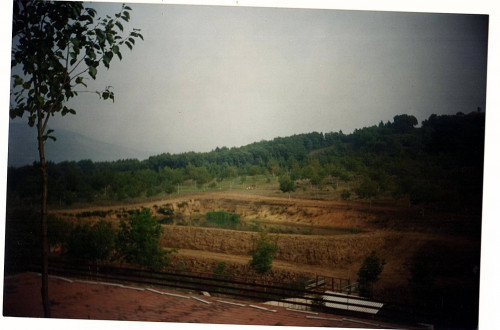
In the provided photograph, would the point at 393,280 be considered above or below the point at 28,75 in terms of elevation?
below

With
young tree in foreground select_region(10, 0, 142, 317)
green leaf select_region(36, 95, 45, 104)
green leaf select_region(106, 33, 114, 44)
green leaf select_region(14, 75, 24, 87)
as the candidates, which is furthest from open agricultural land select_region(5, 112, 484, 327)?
green leaf select_region(106, 33, 114, 44)

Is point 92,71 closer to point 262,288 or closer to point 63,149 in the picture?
point 63,149

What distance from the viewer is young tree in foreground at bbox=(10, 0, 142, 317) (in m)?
4.55

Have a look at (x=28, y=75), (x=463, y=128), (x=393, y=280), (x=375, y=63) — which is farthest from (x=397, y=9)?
(x=28, y=75)

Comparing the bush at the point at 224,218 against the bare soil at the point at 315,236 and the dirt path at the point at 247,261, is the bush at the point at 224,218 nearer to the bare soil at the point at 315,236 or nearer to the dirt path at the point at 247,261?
the bare soil at the point at 315,236

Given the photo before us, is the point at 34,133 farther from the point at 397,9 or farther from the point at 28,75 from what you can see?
the point at 397,9

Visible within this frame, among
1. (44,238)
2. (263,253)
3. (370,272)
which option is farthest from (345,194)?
(44,238)

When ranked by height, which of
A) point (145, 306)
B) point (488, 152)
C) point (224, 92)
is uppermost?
point (224, 92)

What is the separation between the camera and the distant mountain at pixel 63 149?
4.72 meters

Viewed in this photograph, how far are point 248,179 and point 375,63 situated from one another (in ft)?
5.12

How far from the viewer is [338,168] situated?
179 inches

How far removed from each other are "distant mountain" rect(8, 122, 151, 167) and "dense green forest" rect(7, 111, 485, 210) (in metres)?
0.07

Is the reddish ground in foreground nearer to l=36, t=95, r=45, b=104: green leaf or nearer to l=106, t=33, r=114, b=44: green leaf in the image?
l=36, t=95, r=45, b=104: green leaf

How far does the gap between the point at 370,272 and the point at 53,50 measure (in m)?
3.53
